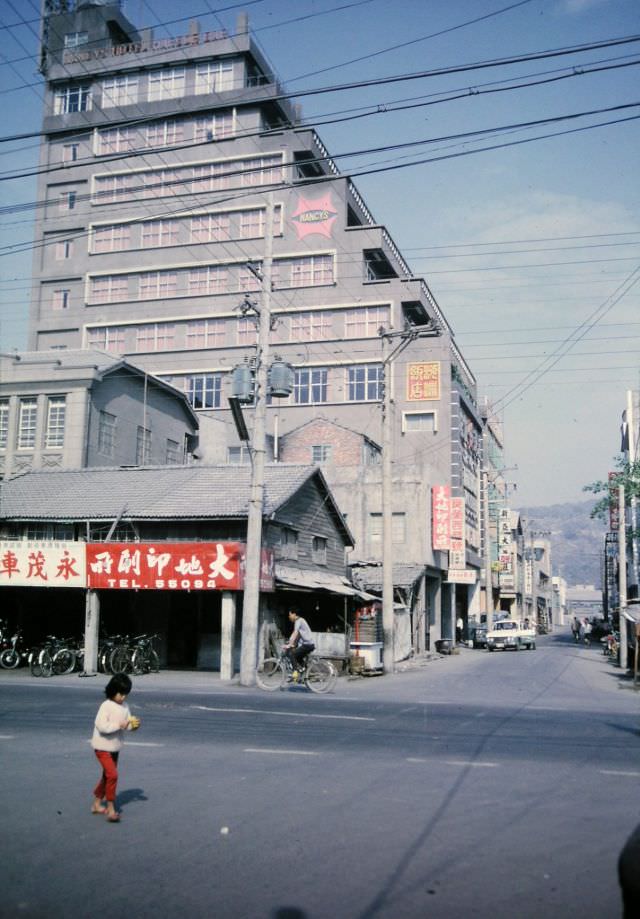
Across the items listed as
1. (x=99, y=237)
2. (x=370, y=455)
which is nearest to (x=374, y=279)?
(x=370, y=455)

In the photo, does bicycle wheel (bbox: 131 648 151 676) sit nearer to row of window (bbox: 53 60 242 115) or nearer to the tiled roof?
the tiled roof

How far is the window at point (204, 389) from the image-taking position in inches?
2680

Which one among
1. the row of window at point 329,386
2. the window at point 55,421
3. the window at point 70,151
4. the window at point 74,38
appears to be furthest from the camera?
the window at point 74,38

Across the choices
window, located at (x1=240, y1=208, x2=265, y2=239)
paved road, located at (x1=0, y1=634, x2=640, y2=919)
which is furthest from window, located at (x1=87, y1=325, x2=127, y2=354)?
paved road, located at (x1=0, y1=634, x2=640, y2=919)

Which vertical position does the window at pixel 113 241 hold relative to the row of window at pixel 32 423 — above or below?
above

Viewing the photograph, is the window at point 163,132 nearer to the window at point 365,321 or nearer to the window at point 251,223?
the window at point 251,223

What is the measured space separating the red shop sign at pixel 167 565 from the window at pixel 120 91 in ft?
199

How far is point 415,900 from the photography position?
232 inches

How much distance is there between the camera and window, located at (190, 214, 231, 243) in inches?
2761

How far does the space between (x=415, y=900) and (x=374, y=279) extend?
66.1 m

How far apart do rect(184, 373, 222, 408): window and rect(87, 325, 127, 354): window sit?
24.4 ft

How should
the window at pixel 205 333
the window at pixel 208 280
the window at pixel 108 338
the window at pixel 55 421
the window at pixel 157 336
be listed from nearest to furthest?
1. the window at pixel 55 421
2. the window at pixel 205 333
3. the window at pixel 208 280
4. the window at pixel 157 336
5. the window at pixel 108 338

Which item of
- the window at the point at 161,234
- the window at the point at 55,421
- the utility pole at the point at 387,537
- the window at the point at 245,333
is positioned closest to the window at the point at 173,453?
the window at the point at 55,421

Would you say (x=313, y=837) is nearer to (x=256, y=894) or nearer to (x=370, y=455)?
(x=256, y=894)
